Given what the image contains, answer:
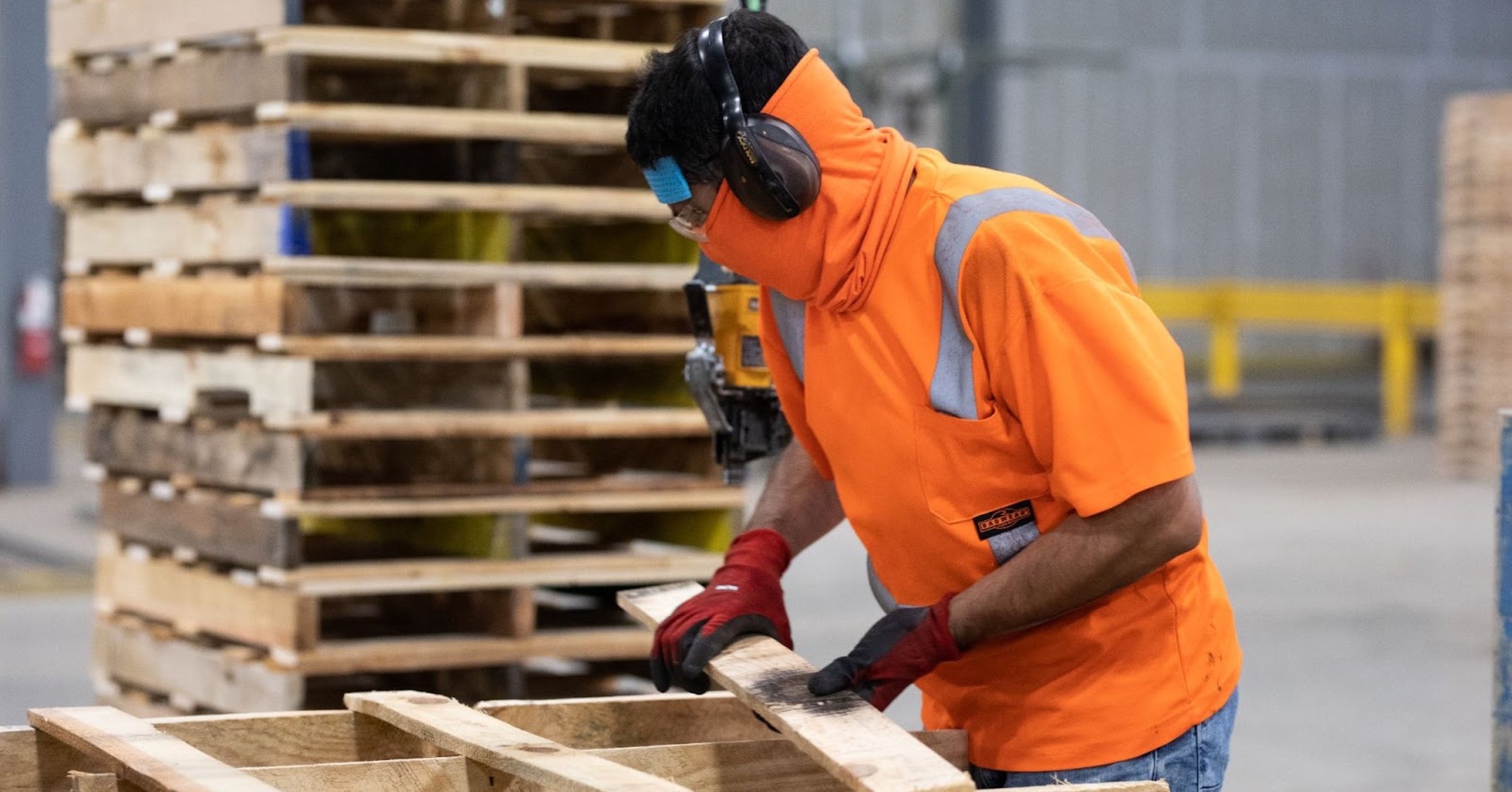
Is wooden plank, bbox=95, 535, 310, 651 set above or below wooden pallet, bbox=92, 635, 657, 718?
above

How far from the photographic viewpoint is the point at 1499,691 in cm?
294

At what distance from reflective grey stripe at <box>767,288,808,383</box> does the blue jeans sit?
22.8 inches

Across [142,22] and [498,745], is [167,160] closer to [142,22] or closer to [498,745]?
[142,22]

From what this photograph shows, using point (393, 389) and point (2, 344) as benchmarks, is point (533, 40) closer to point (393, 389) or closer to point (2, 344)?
point (393, 389)

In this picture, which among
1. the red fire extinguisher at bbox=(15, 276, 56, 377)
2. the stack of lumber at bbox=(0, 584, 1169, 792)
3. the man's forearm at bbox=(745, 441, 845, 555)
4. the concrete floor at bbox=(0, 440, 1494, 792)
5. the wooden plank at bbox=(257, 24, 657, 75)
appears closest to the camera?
the stack of lumber at bbox=(0, 584, 1169, 792)

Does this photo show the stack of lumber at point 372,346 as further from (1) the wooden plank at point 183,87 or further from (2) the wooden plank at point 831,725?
(2) the wooden plank at point 831,725

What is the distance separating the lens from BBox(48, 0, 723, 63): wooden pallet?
171 inches

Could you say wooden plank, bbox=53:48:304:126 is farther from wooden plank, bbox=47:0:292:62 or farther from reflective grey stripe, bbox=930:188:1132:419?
reflective grey stripe, bbox=930:188:1132:419

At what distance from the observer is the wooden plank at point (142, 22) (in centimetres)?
426

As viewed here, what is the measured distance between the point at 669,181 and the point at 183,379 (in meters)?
2.64

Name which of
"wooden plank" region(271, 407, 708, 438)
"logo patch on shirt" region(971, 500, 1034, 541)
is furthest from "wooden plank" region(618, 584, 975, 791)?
"wooden plank" region(271, 407, 708, 438)

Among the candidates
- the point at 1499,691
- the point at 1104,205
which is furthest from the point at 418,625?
the point at 1104,205

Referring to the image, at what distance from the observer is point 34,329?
41.6ft

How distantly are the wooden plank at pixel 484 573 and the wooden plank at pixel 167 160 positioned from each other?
91 centimetres
